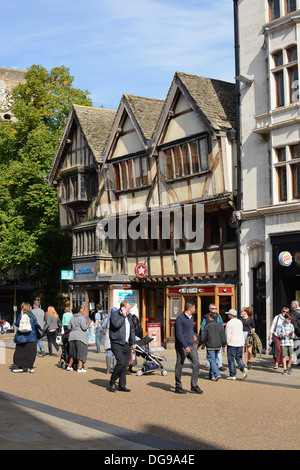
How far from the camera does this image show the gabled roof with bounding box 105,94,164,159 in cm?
3219

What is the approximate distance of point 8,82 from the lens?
67.8 m

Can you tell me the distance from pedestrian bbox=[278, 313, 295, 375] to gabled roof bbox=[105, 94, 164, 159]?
15245 millimetres

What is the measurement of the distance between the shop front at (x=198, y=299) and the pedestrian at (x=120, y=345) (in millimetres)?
11917

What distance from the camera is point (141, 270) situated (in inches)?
1310

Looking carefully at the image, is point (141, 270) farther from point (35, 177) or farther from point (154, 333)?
point (35, 177)

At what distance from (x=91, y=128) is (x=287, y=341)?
2271 centimetres

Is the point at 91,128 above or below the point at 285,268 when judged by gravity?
above

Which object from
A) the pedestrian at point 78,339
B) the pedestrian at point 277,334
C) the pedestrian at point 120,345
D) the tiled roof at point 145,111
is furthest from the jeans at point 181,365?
the tiled roof at point 145,111

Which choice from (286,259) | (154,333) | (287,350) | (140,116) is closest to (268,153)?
(286,259)

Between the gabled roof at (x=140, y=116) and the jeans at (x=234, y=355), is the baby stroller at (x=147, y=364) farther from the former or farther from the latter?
the gabled roof at (x=140, y=116)

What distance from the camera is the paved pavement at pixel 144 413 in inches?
344
